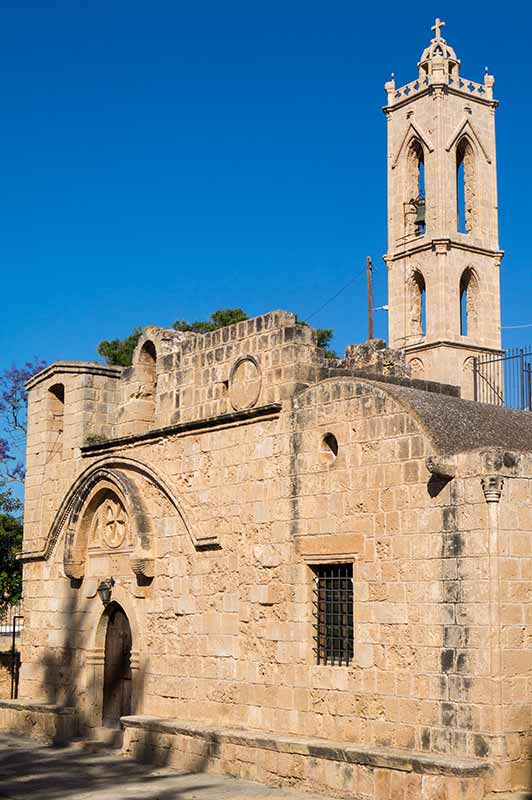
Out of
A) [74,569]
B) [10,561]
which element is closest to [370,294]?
[10,561]

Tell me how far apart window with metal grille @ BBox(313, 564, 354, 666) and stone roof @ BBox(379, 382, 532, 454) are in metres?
1.76

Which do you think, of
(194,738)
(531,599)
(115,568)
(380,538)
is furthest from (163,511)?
(531,599)

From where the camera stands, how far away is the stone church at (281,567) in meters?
9.21

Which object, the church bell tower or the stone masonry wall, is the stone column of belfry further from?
the church bell tower

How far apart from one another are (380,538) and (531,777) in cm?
248

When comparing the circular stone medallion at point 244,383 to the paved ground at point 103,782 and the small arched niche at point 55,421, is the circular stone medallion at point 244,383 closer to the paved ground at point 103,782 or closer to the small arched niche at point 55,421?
the paved ground at point 103,782

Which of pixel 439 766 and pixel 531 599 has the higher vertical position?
pixel 531 599

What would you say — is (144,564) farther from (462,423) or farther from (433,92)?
(433,92)

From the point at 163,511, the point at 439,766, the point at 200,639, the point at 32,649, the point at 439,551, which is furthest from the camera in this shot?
the point at 32,649

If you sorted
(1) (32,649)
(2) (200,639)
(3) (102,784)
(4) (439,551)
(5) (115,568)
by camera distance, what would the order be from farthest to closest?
(1) (32,649) < (5) (115,568) < (2) (200,639) < (3) (102,784) < (4) (439,551)

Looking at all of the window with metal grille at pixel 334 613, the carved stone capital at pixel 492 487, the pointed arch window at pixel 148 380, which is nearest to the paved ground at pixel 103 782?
the window with metal grille at pixel 334 613

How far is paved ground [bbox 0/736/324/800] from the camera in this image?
410 inches

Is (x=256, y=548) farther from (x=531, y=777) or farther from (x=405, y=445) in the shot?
(x=531, y=777)

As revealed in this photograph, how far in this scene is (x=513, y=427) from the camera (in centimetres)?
1086
